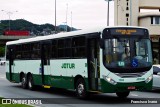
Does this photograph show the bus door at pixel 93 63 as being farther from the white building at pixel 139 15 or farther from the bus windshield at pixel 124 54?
the white building at pixel 139 15

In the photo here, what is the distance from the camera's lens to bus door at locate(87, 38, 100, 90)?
17.2 m

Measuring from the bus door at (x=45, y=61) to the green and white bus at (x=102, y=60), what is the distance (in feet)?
0.88

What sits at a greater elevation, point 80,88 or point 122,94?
point 80,88

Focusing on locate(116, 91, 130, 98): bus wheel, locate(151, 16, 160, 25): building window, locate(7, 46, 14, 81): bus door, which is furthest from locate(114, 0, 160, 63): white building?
locate(116, 91, 130, 98): bus wheel

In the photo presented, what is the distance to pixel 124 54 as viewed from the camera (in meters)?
Answer: 16.7

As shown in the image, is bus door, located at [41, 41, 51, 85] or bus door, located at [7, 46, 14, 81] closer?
bus door, located at [41, 41, 51, 85]

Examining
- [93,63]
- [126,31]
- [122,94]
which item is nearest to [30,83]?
[122,94]

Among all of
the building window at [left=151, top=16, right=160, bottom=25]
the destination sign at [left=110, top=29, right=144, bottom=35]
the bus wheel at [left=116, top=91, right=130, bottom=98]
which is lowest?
the bus wheel at [left=116, top=91, right=130, bottom=98]

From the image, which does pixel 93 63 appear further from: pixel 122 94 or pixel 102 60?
pixel 122 94

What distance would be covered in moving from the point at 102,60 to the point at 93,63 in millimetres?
822

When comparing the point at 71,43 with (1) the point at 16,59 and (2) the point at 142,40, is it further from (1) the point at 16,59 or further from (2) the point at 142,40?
(1) the point at 16,59

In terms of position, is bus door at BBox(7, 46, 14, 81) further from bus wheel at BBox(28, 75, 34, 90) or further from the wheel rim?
the wheel rim

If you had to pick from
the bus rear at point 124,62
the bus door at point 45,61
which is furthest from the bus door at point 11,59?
the bus rear at point 124,62

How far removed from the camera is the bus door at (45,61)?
22.1m
